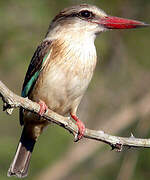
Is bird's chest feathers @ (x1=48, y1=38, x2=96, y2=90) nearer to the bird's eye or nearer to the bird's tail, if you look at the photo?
the bird's eye

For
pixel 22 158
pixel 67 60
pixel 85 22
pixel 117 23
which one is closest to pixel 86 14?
pixel 85 22

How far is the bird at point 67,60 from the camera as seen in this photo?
17.7 ft

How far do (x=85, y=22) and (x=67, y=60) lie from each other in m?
0.48

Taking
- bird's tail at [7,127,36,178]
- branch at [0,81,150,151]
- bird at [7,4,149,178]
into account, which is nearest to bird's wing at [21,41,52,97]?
bird at [7,4,149,178]

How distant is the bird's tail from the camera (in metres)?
6.00

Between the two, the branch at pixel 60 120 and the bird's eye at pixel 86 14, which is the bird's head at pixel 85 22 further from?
the branch at pixel 60 120

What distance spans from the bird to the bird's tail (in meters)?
0.30

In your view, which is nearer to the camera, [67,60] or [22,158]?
[67,60]

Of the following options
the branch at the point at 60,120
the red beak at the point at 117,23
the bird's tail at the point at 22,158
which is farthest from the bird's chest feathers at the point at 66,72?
the bird's tail at the point at 22,158

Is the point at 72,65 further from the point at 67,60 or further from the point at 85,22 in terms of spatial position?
the point at 85,22

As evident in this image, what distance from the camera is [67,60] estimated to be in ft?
17.7

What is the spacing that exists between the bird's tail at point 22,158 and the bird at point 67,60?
30cm

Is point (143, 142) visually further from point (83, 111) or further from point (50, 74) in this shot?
point (83, 111)

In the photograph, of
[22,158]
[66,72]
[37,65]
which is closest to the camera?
[66,72]
